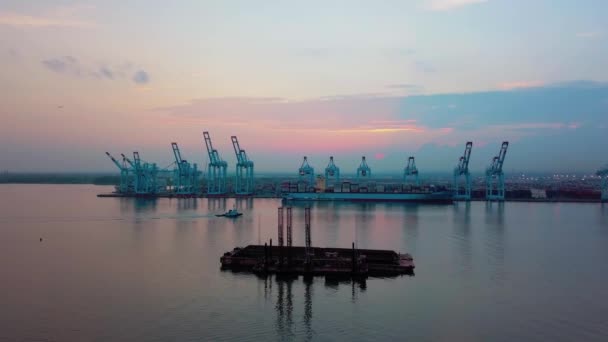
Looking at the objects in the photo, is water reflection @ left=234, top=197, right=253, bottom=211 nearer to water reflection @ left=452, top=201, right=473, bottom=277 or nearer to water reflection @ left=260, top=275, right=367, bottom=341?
water reflection @ left=452, top=201, right=473, bottom=277

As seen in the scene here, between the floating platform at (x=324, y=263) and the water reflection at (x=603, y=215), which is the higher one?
the water reflection at (x=603, y=215)

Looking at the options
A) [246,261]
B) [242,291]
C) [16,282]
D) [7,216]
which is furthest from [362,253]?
[7,216]

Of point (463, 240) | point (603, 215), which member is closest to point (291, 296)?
point (463, 240)

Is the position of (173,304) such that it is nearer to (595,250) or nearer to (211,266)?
(211,266)

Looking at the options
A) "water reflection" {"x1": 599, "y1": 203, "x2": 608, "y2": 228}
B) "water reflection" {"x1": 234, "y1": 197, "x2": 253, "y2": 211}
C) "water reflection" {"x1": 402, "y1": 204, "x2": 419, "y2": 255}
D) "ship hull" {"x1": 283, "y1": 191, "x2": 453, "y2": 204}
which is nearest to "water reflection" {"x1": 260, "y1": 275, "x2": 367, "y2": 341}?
"water reflection" {"x1": 402, "y1": 204, "x2": 419, "y2": 255}

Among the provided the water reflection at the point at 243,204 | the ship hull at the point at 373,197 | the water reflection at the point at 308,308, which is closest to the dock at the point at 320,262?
the water reflection at the point at 308,308

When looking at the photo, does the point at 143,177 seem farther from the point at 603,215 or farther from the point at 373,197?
the point at 603,215

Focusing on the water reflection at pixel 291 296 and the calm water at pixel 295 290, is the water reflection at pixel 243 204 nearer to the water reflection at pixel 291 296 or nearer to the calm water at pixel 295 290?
the calm water at pixel 295 290
